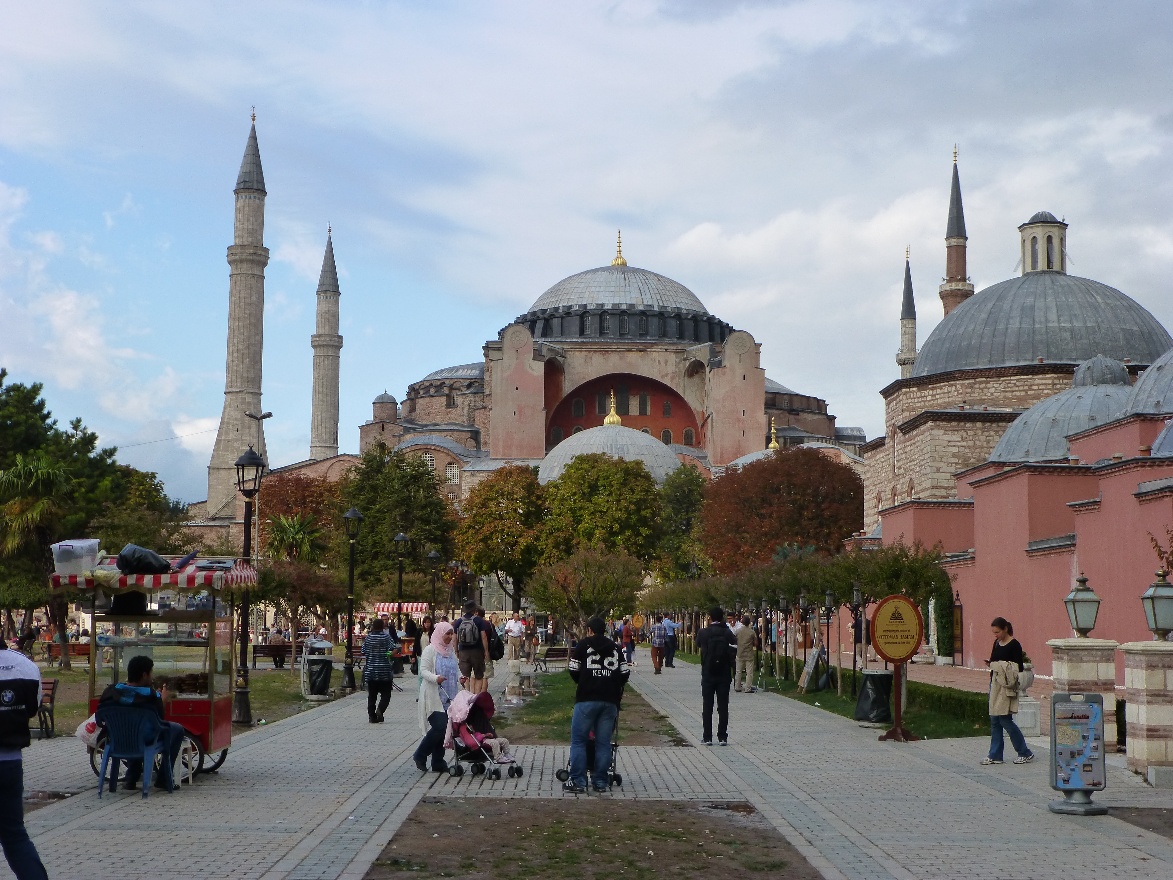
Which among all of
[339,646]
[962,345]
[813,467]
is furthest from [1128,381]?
[339,646]

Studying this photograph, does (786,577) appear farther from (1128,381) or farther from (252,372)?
(252,372)

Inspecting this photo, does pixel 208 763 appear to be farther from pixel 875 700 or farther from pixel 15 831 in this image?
pixel 875 700

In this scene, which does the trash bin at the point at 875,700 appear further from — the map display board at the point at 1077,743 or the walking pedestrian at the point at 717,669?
the map display board at the point at 1077,743

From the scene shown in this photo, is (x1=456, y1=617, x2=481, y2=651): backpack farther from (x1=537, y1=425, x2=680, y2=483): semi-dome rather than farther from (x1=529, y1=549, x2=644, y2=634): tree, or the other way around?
(x1=537, y1=425, x2=680, y2=483): semi-dome

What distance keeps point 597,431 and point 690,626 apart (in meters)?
18.1

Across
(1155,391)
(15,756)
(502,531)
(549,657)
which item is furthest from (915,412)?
(15,756)

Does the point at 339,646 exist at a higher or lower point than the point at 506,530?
Result: lower

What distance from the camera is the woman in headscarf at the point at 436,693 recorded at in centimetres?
1152

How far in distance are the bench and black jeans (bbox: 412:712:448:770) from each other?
737 inches

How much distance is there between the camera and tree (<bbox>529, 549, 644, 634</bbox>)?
125 feet

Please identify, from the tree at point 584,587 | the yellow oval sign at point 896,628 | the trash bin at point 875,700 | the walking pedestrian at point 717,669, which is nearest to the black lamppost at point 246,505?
the walking pedestrian at point 717,669

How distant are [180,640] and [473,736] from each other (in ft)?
8.10

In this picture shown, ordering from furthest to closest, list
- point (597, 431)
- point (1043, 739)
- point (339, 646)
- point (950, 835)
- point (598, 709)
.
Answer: point (597, 431)
point (339, 646)
point (1043, 739)
point (598, 709)
point (950, 835)

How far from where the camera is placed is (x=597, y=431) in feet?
238
